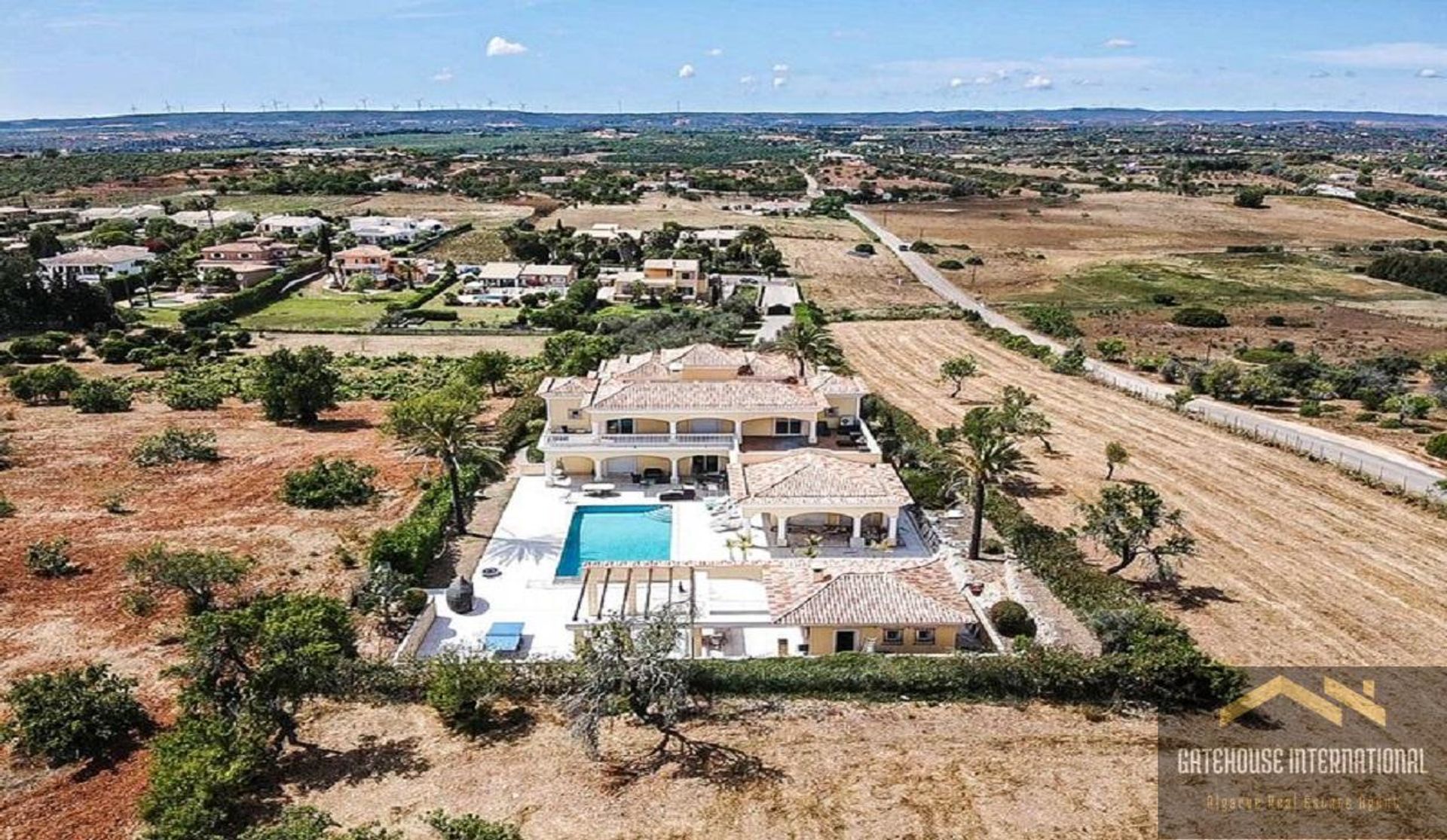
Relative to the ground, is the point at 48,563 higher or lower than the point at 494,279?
lower

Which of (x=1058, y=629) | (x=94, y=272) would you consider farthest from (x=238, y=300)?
(x=1058, y=629)

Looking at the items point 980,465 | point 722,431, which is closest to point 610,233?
point 722,431

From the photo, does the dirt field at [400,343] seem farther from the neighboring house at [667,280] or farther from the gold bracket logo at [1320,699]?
the gold bracket logo at [1320,699]

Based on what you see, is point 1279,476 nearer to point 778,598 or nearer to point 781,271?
point 778,598

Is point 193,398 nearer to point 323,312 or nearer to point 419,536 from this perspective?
point 323,312

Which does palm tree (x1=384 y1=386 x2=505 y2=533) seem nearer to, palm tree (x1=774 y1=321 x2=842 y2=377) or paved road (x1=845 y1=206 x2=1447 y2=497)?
palm tree (x1=774 y1=321 x2=842 y2=377)

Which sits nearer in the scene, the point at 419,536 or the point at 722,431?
the point at 419,536

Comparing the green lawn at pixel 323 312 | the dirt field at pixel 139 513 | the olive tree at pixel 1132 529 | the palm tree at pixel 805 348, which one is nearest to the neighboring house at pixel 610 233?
the green lawn at pixel 323 312

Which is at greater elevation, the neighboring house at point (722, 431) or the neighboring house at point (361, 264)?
the neighboring house at point (361, 264)
